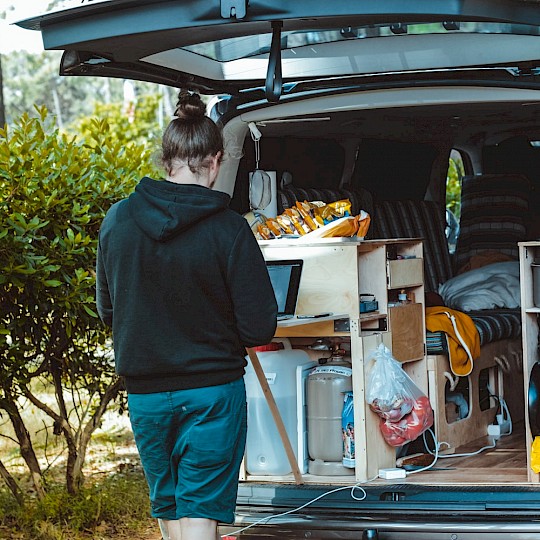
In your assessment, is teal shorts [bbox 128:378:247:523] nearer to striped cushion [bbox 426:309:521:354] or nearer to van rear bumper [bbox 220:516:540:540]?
van rear bumper [bbox 220:516:540:540]

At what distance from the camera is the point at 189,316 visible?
3154 mm

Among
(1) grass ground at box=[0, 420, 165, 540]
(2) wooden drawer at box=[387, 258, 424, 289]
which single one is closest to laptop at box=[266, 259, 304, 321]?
(2) wooden drawer at box=[387, 258, 424, 289]

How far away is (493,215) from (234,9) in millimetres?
4508

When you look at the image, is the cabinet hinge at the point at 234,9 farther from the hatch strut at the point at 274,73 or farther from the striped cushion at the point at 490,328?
the striped cushion at the point at 490,328

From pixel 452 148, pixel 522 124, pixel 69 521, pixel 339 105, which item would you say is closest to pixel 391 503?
pixel 339 105

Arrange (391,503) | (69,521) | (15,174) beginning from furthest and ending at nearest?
1. (69,521)
2. (15,174)
3. (391,503)

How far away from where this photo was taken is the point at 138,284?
10.5 feet

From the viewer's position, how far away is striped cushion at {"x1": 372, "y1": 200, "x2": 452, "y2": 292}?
6555 millimetres

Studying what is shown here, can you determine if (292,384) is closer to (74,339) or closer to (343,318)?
(343,318)

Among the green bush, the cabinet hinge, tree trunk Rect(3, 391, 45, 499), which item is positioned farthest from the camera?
tree trunk Rect(3, 391, 45, 499)

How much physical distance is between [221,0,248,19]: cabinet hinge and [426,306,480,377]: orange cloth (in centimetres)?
269

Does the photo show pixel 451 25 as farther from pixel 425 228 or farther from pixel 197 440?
pixel 425 228

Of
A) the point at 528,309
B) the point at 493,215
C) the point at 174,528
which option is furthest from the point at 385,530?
the point at 493,215

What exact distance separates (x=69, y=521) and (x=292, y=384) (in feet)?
5.96
